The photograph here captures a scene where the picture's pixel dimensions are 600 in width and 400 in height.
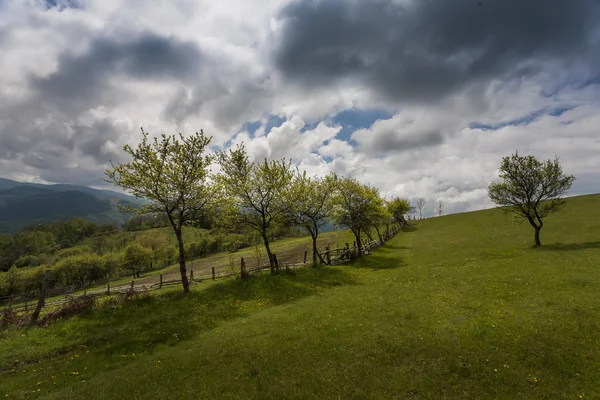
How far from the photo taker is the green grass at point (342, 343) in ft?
38.2

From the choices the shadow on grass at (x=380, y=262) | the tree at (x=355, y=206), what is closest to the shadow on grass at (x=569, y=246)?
the shadow on grass at (x=380, y=262)

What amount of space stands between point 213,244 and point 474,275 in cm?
14627

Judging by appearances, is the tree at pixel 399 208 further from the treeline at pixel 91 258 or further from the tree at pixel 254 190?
the tree at pixel 254 190

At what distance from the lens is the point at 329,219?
4456 cm

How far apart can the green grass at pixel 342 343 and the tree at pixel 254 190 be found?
950cm

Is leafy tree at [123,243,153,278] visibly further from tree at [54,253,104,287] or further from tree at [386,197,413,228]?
tree at [386,197,413,228]

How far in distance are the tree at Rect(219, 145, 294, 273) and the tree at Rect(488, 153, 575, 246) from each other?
33.0 metres

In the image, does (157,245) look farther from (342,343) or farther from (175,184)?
(342,343)

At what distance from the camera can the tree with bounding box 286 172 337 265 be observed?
131ft

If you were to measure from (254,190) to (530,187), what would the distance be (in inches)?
1566

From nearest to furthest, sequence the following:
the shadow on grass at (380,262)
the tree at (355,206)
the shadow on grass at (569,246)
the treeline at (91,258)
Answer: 1. the shadow on grass at (569,246)
2. the shadow on grass at (380,262)
3. the tree at (355,206)
4. the treeline at (91,258)

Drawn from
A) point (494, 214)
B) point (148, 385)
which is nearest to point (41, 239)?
point (148, 385)

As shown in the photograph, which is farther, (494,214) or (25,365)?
(494,214)

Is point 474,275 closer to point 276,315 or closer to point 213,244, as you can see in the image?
point 276,315
